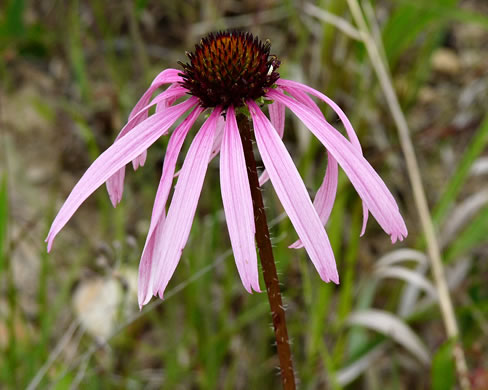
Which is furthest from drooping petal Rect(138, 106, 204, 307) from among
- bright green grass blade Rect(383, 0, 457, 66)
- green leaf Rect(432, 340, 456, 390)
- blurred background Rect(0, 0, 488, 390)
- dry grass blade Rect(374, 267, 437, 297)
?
bright green grass blade Rect(383, 0, 457, 66)

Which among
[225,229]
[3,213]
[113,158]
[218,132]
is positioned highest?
[225,229]

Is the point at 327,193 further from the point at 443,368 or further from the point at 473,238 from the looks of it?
the point at 473,238

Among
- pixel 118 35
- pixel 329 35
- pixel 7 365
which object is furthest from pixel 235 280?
pixel 118 35

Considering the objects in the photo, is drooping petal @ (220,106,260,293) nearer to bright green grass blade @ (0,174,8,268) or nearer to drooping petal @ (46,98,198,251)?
drooping petal @ (46,98,198,251)

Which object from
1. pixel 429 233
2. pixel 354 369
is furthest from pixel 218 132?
pixel 354 369

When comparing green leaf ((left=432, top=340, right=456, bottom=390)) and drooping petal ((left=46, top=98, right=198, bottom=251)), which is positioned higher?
drooping petal ((left=46, top=98, right=198, bottom=251))

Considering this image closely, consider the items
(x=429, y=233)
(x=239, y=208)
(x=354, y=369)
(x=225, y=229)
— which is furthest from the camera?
(x=225, y=229)

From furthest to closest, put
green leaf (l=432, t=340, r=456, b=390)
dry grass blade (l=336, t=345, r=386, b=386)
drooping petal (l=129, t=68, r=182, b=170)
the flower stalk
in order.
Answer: dry grass blade (l=336, t=345, r=386, b=386)
green leaf (l=432, t=340, r=456, b=390)
drooping petal (l=129, t=68, r=182, b=170)
the flower stalk
